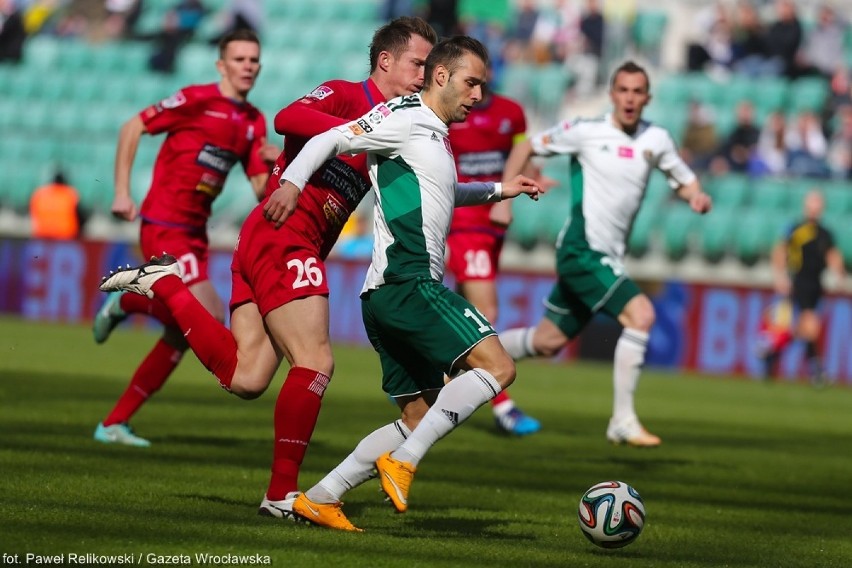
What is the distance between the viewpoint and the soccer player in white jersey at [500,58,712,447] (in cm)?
1091

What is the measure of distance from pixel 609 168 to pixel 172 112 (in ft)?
10.7

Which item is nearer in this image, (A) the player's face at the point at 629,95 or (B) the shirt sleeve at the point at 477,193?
(B) the shirt sleeve at the point at 477,193

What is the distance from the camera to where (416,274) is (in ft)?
22.1

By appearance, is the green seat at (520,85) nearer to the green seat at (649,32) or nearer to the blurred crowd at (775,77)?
the green seat at (649,32)

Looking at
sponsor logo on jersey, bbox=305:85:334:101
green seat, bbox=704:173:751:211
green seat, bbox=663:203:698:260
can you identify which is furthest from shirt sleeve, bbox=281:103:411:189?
green seat, bbox=704:173:751:211

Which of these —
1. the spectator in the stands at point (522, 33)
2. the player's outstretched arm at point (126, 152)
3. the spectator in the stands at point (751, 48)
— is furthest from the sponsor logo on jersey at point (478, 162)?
the spectator in the stands at point (522, 33)

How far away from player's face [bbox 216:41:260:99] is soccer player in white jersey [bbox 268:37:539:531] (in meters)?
3.09

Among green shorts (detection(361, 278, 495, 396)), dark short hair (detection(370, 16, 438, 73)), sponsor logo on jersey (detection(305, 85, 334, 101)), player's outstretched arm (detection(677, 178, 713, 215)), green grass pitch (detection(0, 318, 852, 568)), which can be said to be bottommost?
green grass pitch (detection(0, 318, 852, 568))

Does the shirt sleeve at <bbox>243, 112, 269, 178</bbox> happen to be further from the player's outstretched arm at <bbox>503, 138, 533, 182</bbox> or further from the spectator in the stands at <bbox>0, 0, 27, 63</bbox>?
the spectator in the stands at <bbox>0, 0, 27, 63</bbox>

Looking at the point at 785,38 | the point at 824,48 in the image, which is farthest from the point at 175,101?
the point at 824,48

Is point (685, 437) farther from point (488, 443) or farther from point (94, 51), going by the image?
point (94, 51)

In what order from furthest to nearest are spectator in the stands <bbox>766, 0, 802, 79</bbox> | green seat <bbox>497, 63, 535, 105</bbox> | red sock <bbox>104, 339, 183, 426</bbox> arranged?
green seat <bbox>497, 63, 535, 105</bbox>, spectator in the stands <bbox>766, 0, 802, 79</bbox>, red sock <bbox>104, 339, 183, 426</bbox>

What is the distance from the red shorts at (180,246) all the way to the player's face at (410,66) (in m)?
2.91

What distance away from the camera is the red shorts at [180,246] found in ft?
31.8
